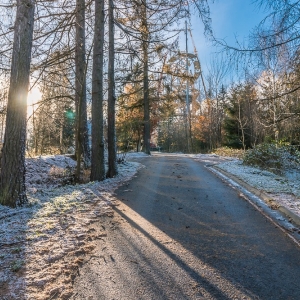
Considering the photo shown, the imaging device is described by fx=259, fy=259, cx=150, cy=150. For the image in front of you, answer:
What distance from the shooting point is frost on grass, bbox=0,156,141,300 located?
239 cm

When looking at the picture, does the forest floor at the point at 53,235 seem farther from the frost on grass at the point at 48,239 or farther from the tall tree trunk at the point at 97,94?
the tall tree trunk at the point at 97,94

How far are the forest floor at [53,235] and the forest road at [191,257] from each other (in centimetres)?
21

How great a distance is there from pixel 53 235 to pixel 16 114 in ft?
8.24

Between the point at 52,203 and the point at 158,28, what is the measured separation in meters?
6.76

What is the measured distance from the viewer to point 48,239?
3.43 metres

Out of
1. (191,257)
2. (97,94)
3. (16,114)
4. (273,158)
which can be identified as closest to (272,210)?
(191,257)

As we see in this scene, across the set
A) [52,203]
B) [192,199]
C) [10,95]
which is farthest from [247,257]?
[10,95]

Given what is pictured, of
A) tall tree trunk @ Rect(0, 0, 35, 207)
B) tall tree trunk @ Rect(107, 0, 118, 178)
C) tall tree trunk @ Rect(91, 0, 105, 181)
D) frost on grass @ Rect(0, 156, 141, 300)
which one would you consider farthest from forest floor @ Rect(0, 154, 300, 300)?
tall tree trunk @ Rect(107, 0, 118, 178)

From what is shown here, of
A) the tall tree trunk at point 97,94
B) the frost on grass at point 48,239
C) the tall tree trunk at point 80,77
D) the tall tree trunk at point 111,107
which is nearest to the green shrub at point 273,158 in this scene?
the tall tree trunk at point 111,107

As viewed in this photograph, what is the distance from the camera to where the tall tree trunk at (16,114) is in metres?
4.80

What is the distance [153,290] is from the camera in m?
2.32

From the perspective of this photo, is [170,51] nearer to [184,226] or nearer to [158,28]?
[158,28]

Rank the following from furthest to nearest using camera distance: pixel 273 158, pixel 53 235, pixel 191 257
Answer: pixel 273 158
pixel 53 235
pixel 191 257

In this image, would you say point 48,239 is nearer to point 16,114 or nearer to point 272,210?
point 16,114
